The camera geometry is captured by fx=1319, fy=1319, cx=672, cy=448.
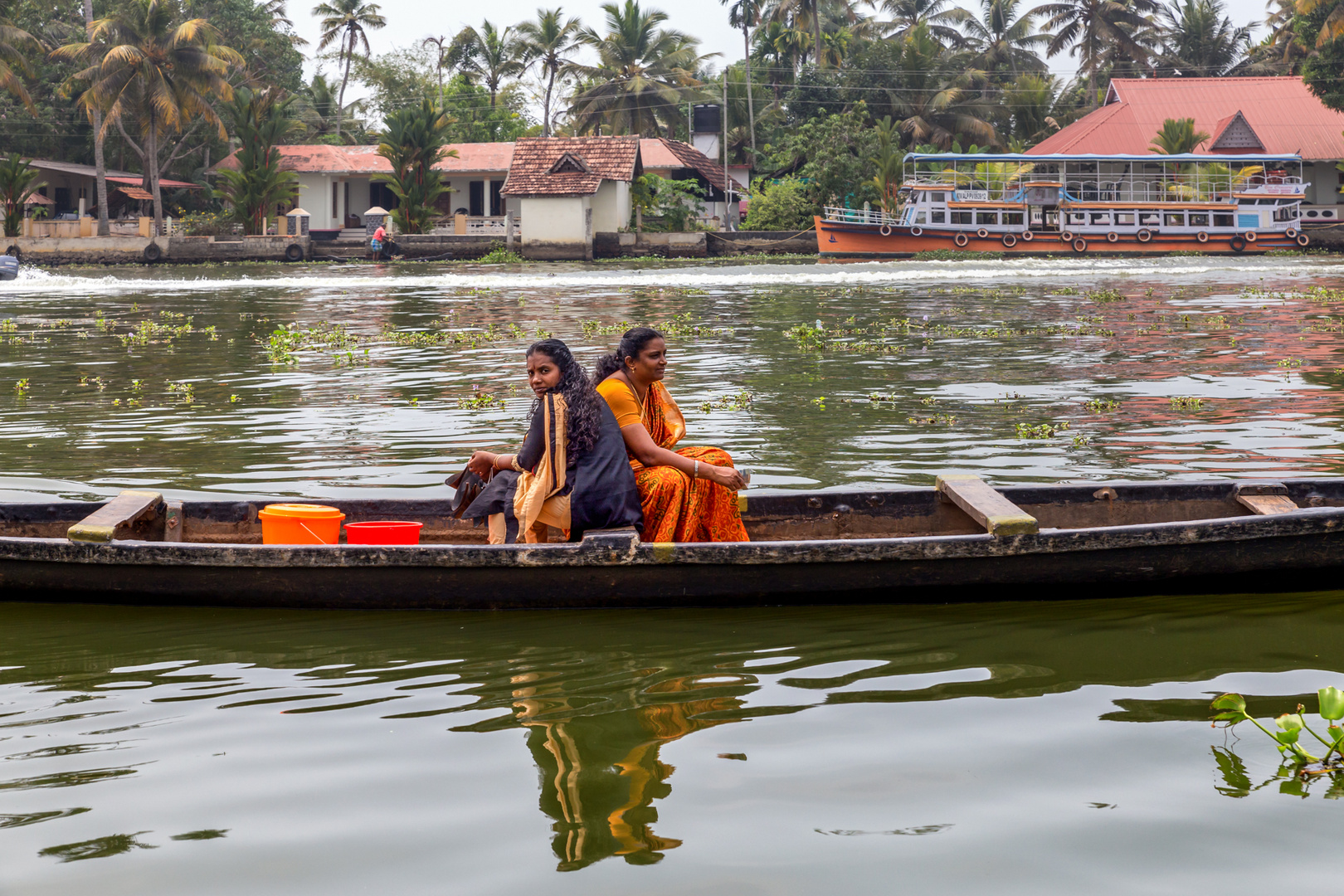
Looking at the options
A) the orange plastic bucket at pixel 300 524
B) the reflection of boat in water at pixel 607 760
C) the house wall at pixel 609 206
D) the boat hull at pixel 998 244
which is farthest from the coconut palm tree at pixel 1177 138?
the reflection of boat in water at pixel 607 760

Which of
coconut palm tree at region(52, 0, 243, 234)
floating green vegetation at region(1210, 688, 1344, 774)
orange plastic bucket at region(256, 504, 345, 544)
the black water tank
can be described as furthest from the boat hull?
floating green vegetation at region(1210, 688, 1344, 774)

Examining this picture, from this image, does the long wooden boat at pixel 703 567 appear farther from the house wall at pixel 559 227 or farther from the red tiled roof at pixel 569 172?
the house wall at pixel 559 227

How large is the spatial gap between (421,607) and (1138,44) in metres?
56.2

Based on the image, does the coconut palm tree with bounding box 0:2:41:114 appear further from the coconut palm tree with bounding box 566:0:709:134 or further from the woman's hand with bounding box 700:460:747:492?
the woman's hand with bounding box 700:460:747:492

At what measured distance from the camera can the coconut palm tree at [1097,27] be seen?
53.6m

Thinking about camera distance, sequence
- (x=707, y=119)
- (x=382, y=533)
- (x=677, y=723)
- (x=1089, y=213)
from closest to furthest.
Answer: (x=677, y=723) < (x=382, y=533) < (x=1089, y=213) < (x=707, y=119)

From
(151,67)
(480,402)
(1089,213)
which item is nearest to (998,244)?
(1089,213)

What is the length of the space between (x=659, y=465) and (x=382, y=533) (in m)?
1.49

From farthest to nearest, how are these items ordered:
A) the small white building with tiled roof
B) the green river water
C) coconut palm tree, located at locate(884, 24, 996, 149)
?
coconut palm tree, located at locate(884, 24, 996, 149) → the small white building with tiled roof → the green river water

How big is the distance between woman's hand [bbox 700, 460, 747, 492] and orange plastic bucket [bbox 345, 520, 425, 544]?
1.60 meters

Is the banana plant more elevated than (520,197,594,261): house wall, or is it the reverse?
(520,197,594,261): house wall

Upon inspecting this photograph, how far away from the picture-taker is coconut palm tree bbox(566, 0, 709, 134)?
172 ft

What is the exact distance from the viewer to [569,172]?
4628cm

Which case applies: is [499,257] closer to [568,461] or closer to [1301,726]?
[568,461]
